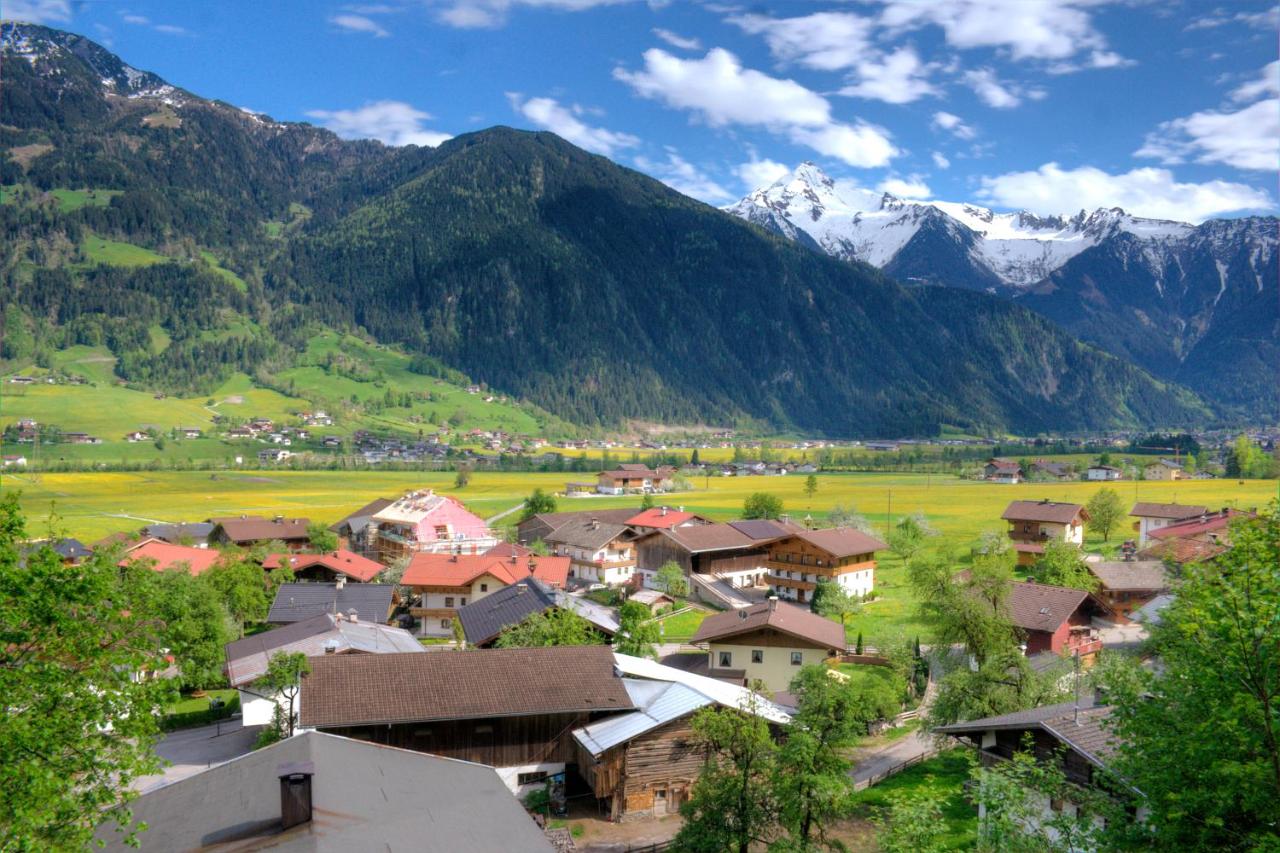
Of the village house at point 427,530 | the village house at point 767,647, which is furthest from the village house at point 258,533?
the village house at point 767,647

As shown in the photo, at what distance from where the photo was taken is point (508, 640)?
40594 mm

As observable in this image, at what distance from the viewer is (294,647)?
125 feet

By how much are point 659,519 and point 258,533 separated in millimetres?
37765

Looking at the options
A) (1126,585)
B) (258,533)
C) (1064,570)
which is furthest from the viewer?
(258,533)

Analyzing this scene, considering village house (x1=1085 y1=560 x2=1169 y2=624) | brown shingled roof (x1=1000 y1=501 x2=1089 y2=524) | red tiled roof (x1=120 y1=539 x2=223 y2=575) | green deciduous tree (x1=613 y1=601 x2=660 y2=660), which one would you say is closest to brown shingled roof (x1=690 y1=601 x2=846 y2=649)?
green deciduous tree (x1=613 y1=601 x2=660 y2=660)

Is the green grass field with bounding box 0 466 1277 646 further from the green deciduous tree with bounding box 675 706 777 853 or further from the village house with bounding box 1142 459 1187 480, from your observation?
the green deciduous tree with bounding box 675 706 777 853

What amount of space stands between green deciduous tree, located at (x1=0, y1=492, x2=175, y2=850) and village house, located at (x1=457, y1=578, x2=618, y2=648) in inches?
1145

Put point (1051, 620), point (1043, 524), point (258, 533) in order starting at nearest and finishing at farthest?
point (1051, 620) < point (1043, 524) < point (258, 533)

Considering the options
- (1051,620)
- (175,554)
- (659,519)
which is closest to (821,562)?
(659,519)

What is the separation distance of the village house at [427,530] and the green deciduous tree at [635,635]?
42659mm

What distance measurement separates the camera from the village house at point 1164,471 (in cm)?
15100

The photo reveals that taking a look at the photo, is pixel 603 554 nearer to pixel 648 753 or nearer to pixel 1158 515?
pixel 648 753

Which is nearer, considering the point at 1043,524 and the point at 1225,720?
the point at 1225,720

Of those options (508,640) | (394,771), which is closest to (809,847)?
(394,771)
